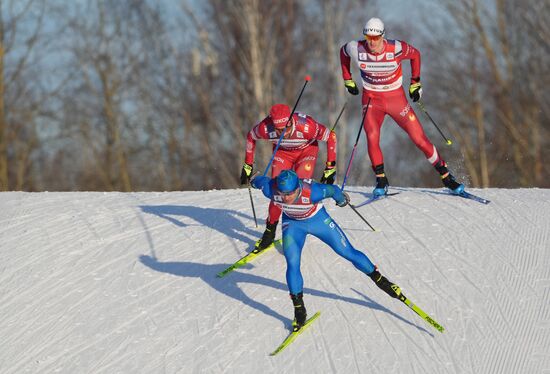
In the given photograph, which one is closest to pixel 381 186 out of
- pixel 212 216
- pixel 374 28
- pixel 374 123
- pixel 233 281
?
pixel 374 123

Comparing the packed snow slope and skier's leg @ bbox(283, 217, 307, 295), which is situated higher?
skier's leg @ bbox(283, 217, 307, 295)

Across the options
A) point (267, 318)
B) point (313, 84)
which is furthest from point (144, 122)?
point (267, 318)

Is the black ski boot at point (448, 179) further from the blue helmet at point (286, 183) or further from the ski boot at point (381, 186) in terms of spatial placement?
the blue helmet at point (286, 183)

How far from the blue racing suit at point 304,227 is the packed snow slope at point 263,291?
0.59 meters

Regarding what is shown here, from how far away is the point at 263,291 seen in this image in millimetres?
7383

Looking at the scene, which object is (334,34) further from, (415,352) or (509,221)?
(415,352)

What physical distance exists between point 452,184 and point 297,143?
2.43 metres

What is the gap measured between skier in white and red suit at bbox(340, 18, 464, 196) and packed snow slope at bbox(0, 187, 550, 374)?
0.96 metres

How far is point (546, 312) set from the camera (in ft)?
22.4

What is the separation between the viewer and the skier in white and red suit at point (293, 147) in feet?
24.2

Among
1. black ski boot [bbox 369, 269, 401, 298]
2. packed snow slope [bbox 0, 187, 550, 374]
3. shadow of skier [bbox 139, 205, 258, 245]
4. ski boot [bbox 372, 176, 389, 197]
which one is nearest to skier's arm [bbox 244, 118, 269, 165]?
packed snow slope [bbox 0, 187, 550, 374]

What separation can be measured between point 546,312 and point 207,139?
17.1 meters

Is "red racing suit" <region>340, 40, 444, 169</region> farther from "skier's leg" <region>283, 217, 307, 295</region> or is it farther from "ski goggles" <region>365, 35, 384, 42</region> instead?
"skier's leg" <region>283, 217, 307, 295</region>

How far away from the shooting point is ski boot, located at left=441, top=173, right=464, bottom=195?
29.8ft
